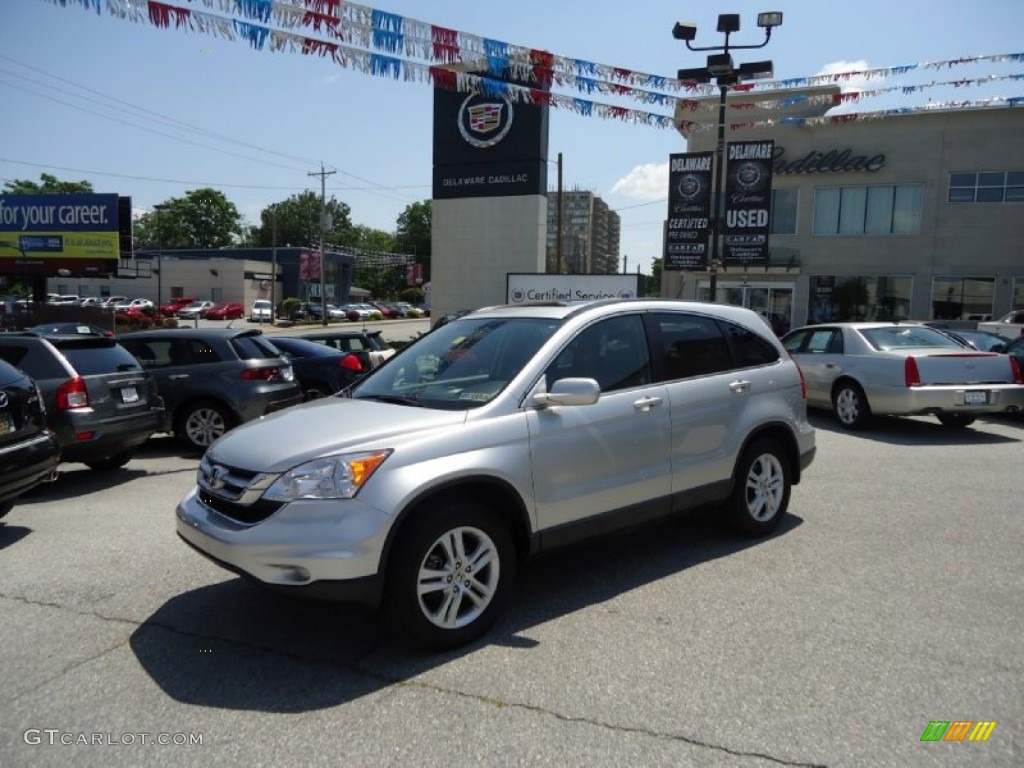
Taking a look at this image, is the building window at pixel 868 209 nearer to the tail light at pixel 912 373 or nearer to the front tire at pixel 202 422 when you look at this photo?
the tail light at pixel 912 373

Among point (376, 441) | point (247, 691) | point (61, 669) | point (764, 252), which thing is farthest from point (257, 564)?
point (764, 252)

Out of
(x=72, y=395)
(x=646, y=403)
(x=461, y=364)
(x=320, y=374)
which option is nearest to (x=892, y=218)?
(x=320, y=374)

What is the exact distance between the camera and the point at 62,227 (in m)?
34.8

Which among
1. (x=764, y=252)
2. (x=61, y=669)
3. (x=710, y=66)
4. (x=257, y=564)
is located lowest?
(x=61, y=669)

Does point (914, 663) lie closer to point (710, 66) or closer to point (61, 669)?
point (61, 669)

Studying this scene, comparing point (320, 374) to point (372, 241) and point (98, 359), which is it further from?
point (372, 241)

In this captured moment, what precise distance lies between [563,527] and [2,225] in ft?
133

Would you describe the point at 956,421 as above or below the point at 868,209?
below

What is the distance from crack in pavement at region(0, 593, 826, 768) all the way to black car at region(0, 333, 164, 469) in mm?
2866

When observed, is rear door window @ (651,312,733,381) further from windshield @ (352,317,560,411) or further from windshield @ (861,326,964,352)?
windshield @ (861,326,964,352)

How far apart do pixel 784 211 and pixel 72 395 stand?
32980 millimetres

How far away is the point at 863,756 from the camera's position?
2760 millimetres

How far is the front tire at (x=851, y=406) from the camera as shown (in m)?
10.3

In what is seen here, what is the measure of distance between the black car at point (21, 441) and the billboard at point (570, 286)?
1360 cm
